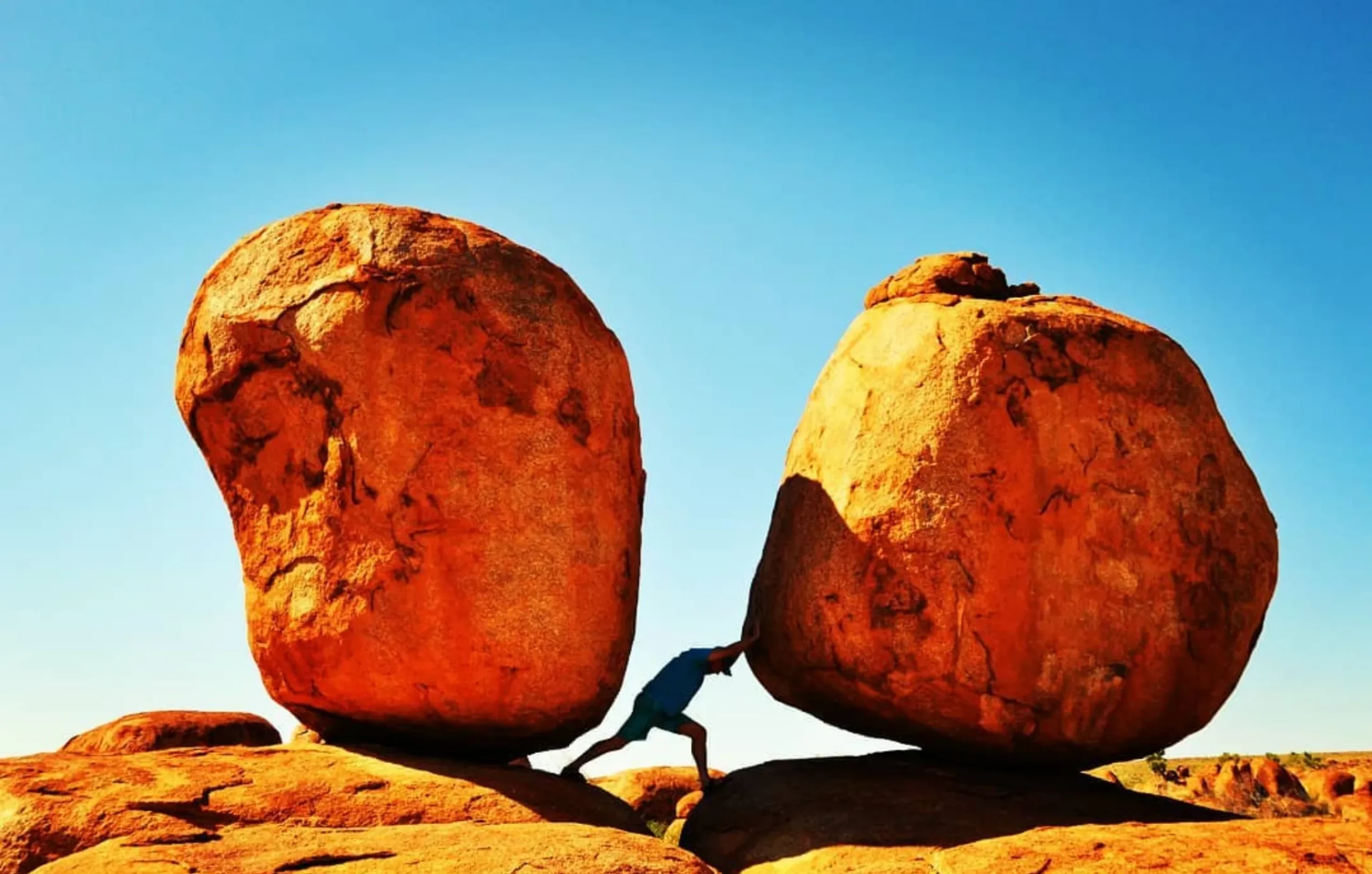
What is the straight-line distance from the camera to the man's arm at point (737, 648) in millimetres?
7707

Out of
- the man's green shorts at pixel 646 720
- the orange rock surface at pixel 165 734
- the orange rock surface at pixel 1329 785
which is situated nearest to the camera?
the man's green shorts at pixel 646 720

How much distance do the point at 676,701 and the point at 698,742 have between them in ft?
1.04

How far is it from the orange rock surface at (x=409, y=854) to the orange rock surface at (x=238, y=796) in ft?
1.32

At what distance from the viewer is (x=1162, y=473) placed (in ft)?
24.6

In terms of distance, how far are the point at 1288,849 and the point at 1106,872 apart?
82 cm

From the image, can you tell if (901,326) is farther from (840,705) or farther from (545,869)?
(545,869)

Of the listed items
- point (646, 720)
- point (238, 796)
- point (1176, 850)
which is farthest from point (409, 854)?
point (1176, 850)

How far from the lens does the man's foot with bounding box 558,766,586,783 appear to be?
285 inches

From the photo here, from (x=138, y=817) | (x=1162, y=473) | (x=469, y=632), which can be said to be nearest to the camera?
(x=138, y=817)

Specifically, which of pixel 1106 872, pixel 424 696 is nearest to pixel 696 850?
pixel 424 696

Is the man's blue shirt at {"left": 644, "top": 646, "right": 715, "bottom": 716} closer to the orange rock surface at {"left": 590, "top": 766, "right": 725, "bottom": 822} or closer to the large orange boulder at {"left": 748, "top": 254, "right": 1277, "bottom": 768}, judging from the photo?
the large orange boulder at {"left": 748, "top": 254, "right": 1277, "bottom": 768}

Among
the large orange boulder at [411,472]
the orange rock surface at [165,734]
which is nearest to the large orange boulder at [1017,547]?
the large orange boulder at [411,472]

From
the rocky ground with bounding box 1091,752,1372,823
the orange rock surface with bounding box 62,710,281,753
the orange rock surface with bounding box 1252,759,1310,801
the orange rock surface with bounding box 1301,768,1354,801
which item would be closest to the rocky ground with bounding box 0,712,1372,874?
the orange rock surface with bounding box 62,710,281,753

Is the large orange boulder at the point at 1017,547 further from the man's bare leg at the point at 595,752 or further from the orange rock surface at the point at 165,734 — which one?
the orange rock surface at the point at 165,734
